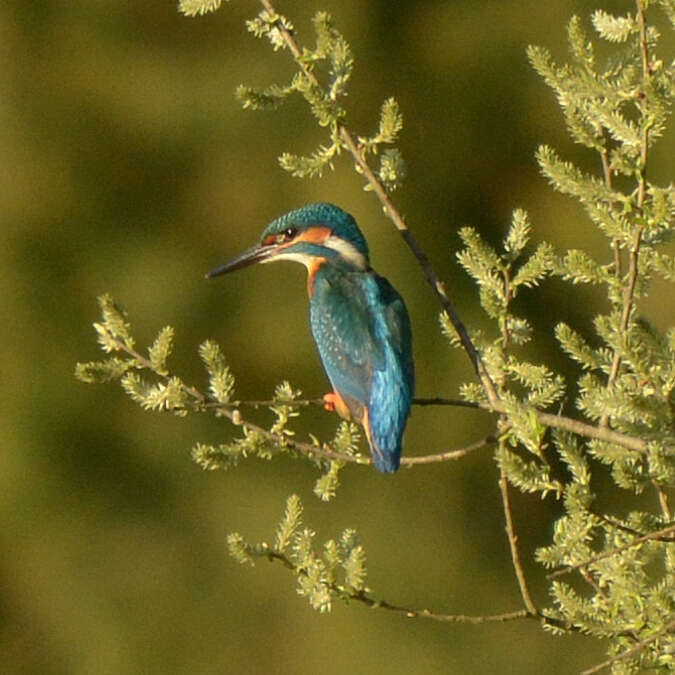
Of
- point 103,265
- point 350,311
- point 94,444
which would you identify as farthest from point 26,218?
point 350,311

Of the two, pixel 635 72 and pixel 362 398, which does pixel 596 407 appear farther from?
pixel 362 398

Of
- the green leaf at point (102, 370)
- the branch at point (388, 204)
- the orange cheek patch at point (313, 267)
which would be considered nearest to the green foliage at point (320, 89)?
the branch at point (388, 204)

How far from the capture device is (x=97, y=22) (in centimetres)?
777

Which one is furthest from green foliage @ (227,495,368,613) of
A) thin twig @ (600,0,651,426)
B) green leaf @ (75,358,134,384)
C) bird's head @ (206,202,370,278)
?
bird's head @ (206,202,370,278)

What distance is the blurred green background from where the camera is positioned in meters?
7.16

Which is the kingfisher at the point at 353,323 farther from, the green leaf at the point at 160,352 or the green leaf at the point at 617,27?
the green leaf at the point at 617,27

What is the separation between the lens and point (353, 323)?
3.21 metres

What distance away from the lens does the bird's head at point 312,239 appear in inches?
136

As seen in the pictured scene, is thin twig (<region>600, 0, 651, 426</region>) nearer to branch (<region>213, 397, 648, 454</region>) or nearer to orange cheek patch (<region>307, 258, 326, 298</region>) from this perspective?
branch (<region>213, 397, 648, 454</region>)

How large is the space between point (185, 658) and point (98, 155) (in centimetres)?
224

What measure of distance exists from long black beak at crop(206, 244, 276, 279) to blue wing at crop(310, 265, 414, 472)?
121 mm

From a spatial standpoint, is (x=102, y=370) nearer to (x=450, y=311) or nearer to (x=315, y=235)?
(x=450, y=311)

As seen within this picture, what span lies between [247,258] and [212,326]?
3973 mm

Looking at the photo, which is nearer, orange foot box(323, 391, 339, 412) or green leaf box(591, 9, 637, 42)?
green leaf box(591, 9, 637, 42)
